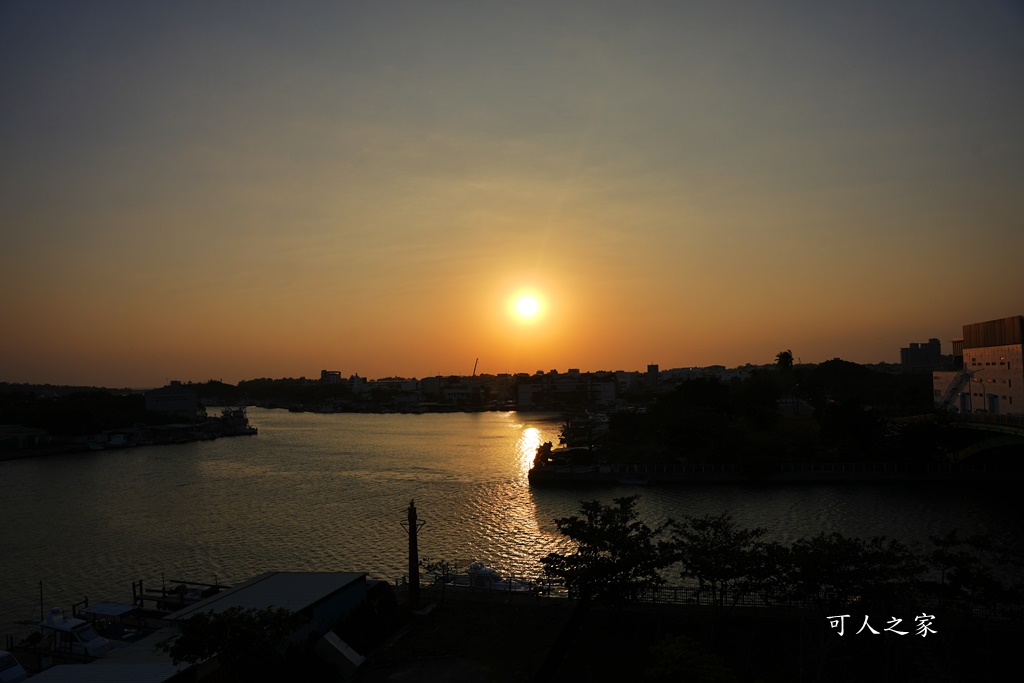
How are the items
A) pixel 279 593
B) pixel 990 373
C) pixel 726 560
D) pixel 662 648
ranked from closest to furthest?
pixel 662 648 → pixel 726 560 → pixel 279 593 → pixel 990 373

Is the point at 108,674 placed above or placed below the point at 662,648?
below

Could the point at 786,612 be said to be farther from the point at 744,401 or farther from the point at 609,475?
the point at 744,401

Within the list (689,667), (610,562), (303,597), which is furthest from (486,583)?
(689,667)

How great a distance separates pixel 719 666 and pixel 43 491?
32.8 meters

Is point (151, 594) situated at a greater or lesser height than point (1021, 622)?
lesser

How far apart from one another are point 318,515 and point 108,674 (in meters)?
16.3

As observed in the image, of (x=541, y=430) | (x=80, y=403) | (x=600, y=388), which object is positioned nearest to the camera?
(x=80, y=403)

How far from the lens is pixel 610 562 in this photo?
386 inches

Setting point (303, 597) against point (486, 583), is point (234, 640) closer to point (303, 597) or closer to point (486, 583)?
point (303, 597)

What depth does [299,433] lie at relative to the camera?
197 feet

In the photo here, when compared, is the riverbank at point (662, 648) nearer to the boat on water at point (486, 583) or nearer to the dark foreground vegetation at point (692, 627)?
the dark foreground vegetation at point (692, 627)

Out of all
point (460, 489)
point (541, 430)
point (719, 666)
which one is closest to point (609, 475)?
point (460, 489)

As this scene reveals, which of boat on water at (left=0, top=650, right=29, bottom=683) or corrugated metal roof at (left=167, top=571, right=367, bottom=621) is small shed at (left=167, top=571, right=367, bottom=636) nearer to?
corrugated metal roof at (left=167, top=571, right=367, bottom=621)

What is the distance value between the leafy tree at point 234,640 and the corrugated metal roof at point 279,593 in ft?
3.90
